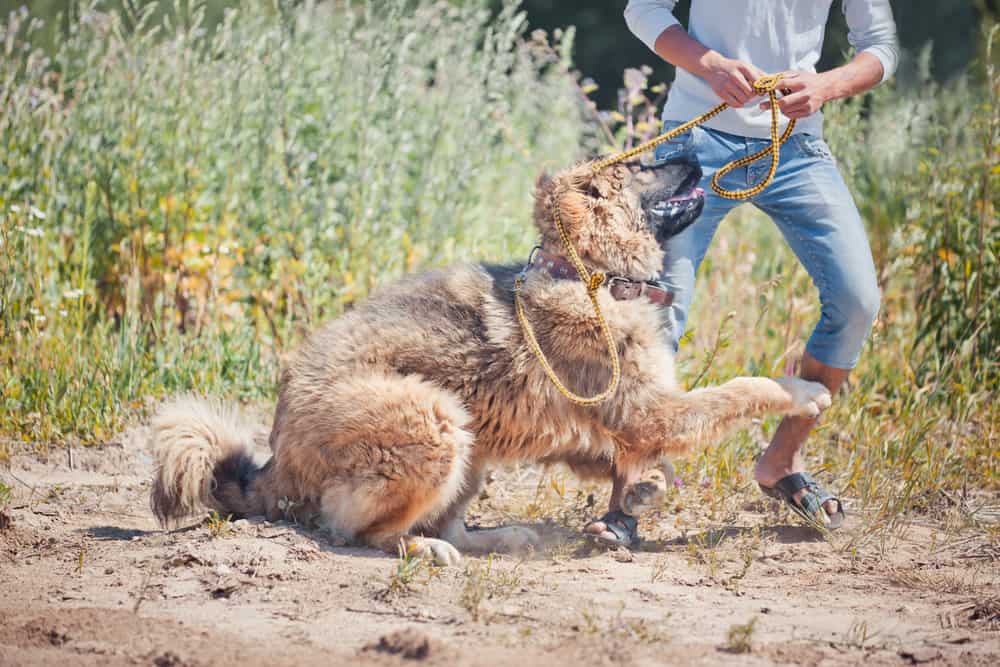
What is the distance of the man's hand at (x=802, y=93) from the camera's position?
3635 millimetres

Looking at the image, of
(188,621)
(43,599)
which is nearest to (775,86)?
(188,621)

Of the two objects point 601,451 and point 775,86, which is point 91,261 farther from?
point 775,86

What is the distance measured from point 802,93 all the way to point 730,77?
278mm

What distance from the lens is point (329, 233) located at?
5961 millimetres

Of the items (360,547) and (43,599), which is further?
(360,547)

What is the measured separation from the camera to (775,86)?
361 cm

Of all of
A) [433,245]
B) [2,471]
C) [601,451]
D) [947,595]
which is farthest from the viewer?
[433,245]

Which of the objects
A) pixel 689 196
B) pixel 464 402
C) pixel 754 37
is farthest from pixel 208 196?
pixel 754 37

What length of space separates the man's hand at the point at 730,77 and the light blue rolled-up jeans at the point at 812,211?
252 mm

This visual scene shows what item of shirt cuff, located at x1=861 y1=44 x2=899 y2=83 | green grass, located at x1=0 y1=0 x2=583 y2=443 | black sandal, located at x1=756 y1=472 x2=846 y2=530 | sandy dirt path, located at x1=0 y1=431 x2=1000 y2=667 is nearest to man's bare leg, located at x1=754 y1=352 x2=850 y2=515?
black sandal, located at x1=756 y1=472 x2=846 y2=530

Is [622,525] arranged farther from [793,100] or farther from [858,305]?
[793,100]

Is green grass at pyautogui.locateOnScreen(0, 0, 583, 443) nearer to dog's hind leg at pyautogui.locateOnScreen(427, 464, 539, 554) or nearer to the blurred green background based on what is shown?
dog's hind leg at pyautogui.locateOnScreen(427, 464, 539, 554)

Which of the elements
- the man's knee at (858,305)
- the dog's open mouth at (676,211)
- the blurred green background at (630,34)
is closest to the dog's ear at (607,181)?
the dog's open mouth at (676,211)

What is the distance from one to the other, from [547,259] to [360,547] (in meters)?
1.35
